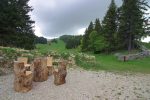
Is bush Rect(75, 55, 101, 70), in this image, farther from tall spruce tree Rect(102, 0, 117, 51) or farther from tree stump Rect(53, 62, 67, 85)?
tall spruce tree Rect(102, 0, 117, 51)

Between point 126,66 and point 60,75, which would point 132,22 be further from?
point 60,75

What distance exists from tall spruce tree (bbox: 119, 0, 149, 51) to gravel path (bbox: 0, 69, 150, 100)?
31509 millimetres

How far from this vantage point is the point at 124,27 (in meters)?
50.2

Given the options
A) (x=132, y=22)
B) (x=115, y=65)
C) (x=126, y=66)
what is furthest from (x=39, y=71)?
(x=132, y=22)

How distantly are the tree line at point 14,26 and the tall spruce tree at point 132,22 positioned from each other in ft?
51.9

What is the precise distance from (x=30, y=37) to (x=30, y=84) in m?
25.7

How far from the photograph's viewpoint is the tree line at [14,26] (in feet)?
121

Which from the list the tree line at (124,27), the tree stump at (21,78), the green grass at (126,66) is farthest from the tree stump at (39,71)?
the tree line at (124,27)

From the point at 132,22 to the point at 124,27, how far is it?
1585 mm

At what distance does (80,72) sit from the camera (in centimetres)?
2016

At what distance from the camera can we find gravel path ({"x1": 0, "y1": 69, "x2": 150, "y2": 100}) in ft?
47.6

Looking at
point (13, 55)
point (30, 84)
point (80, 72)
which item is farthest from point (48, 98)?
Result: point (13, 55)

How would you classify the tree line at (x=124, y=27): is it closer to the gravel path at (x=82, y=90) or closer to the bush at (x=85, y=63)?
the bush at (x=85, y=63)

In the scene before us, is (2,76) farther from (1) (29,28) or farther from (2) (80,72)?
(1) (29,28)
